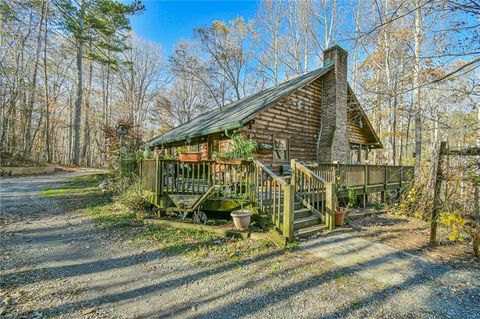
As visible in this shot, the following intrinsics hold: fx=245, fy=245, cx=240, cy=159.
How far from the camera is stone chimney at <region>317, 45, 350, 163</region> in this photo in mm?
11922

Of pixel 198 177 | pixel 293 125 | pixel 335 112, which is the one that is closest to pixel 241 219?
pixel 198 177

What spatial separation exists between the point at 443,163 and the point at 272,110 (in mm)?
6488

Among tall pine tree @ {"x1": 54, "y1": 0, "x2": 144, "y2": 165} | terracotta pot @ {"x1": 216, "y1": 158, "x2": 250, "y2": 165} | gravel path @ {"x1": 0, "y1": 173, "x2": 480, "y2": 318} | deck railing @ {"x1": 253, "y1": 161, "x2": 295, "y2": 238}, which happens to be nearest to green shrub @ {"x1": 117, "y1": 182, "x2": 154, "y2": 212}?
gravel path @ {"x1": 0, "y1": 173, "x2": 480, "y2": 318}

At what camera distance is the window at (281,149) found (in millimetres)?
10875

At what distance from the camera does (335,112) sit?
12.0 m

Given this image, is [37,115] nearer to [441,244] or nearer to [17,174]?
[17,174]

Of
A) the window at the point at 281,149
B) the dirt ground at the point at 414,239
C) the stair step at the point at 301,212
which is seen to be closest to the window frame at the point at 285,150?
Result: the window at the point at 281,149

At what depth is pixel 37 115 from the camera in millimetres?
23656

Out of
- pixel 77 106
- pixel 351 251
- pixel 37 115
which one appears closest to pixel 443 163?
pixel 351 251

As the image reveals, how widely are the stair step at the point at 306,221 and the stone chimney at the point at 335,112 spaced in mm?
5927

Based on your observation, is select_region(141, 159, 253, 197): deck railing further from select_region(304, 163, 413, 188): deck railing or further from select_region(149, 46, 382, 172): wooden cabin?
select_region(149, 46, 382, 172): wooden cabin

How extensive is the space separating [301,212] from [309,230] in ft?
2.07

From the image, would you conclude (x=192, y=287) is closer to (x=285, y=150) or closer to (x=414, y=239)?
(x=414, y=239)

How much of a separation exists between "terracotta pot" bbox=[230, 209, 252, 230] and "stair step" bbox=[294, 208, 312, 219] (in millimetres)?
1416
